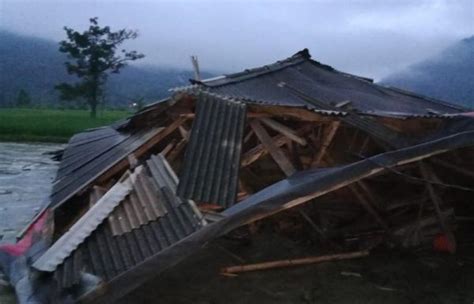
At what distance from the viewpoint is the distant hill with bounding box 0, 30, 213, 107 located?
1918 inches

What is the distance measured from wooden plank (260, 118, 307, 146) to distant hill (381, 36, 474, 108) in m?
23.6

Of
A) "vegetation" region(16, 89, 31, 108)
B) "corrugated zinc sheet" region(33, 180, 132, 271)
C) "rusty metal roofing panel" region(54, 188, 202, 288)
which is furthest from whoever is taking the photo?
"vegetation" region(16, 89, 31, 108)

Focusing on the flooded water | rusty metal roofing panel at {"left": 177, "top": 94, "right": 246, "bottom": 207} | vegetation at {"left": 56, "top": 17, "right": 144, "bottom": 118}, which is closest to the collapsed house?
rusty metal roofing panel at {"left": 177, "top": 94, "right": 246, "bottom": 207}

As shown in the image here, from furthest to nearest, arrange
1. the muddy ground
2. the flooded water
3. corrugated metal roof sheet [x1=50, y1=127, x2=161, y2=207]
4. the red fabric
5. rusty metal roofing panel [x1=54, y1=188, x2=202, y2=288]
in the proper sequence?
the flooded water < corrugated metal roof sheet [x1=50, y1=127, x2=161, y2=207] < the red fabric < the muddy ground < rusty metal roofing panel [x1=54, y1=188, x2=202, y2=288]

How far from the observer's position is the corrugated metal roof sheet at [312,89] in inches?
245

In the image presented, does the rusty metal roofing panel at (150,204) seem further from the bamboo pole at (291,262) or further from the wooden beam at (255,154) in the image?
→ the bamboo pole at (291,262)

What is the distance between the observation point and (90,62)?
28.3 m

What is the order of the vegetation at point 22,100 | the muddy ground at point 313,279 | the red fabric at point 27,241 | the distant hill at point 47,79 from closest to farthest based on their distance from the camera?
the muddy ground at point 313,279, the red fabric at point 27,241, the vegetation at point 22,100, the distant hill at point 47,79

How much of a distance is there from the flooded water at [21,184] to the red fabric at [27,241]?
905 mm

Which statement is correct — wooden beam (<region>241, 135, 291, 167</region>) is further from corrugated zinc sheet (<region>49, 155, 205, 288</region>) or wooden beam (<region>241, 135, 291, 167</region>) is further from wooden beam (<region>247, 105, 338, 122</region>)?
corrugated zinc sheet (<region>49, 155, 205, 288</region>)

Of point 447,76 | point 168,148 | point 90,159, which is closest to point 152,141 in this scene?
point 168,148

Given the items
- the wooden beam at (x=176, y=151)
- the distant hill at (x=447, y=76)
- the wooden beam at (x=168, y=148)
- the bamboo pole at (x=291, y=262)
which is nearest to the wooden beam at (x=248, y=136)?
the wooden beam at (x=176, y=151)

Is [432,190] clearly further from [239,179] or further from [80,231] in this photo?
[80,231]

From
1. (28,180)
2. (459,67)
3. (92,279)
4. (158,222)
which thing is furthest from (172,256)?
(459,67)
